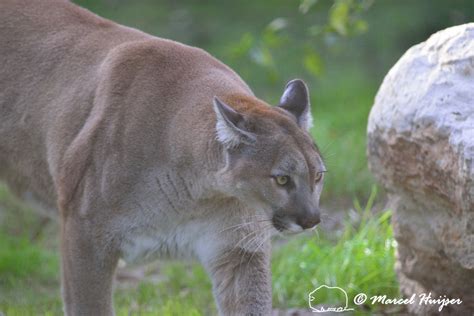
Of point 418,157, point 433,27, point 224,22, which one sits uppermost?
point 418,157

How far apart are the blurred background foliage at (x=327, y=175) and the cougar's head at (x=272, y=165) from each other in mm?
532

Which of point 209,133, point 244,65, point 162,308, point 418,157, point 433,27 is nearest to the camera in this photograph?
point 209,133

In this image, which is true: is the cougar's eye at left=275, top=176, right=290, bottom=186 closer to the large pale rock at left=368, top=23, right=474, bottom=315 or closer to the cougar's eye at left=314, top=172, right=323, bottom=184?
the cougar's eye at left=314, top=172, right=323, bottom=184

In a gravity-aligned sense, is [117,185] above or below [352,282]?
above

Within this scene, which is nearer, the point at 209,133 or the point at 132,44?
the point at 209,133

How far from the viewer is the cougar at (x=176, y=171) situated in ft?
17.5

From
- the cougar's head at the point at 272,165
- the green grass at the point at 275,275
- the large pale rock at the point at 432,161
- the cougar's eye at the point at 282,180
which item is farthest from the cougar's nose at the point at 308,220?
the green grass at the point at 275,275

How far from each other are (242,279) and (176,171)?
0.74m

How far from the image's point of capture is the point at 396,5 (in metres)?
14.9

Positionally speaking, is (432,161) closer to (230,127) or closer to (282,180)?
(282,180)

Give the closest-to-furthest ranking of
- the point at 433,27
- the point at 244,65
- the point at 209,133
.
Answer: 1. the point at 209,133
2. the point at 433,27
3. the point at 244,65

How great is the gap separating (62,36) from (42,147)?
74 cm

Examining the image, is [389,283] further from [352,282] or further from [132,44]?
[132,44]

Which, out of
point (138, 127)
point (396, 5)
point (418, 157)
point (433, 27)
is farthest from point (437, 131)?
point (396, 5)
